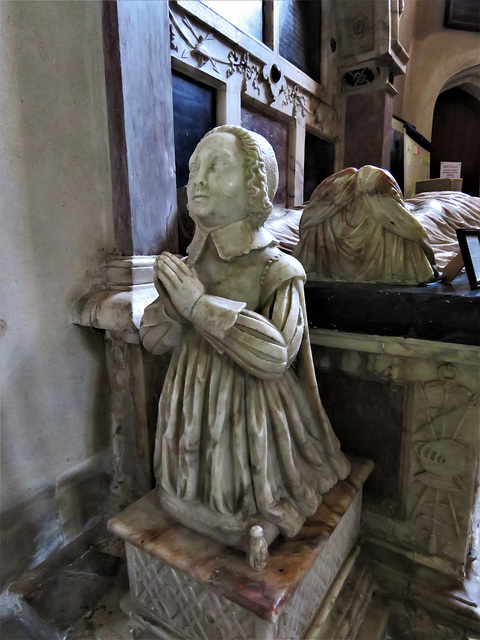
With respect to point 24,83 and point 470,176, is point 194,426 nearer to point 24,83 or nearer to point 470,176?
point 24,83

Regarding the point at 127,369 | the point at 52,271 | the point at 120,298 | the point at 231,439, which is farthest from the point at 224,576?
the point at 52,271

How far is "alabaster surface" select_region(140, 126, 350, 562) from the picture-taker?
1015mm

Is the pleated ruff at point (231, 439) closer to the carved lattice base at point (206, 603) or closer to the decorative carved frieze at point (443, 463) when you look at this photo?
the carved lattice base at point (206, 603)

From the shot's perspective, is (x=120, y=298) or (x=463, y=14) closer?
(x=120, y=298)

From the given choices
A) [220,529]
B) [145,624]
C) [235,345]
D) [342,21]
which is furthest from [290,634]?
[342,21]

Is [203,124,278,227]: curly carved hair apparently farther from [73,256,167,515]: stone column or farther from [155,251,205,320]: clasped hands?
[73,256,167,515]: stone column

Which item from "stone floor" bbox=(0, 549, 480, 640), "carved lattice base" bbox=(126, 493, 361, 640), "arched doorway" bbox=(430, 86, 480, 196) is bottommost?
"stone floor" bbox=(0, 549, 480, 640)

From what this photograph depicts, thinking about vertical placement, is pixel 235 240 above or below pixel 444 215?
below

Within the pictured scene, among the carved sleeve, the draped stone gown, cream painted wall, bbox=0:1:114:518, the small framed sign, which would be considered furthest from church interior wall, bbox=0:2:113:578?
the small framed sign

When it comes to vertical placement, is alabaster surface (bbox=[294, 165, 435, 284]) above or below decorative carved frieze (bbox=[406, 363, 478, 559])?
above

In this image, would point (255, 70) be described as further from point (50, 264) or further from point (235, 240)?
point (235, 240)

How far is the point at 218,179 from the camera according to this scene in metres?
1.05

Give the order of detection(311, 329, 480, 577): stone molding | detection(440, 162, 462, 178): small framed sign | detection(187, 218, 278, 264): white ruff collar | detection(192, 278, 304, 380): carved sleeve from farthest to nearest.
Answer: detection(440, 162, 462, 178): small framed sign < detection(311, 329, 480, 577): stone molding < detection(187, 218, 278, 264): white ruff collar < detection(192, 278, 304, 380): carved sleeve

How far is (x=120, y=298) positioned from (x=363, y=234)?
3.42 ft
